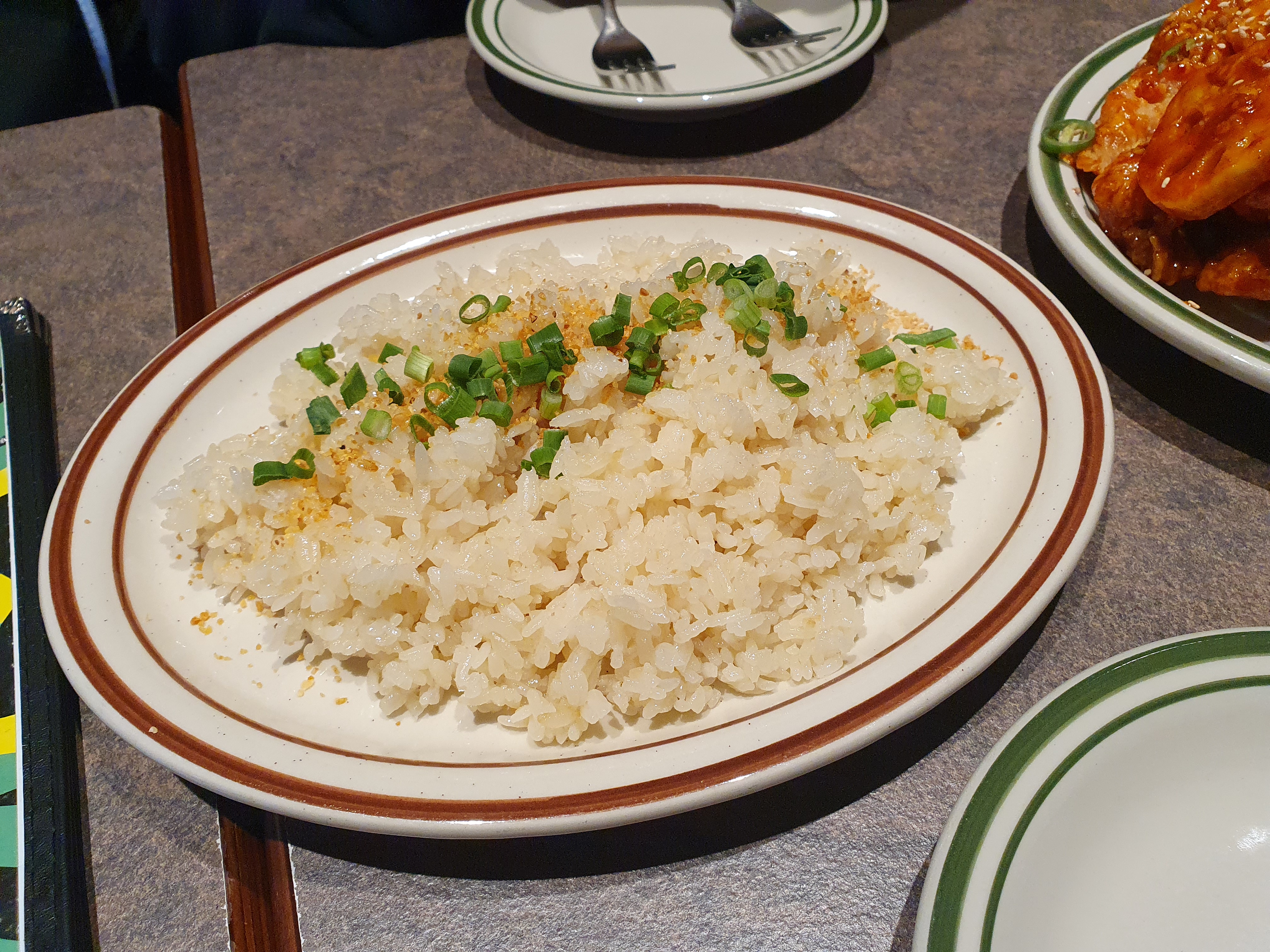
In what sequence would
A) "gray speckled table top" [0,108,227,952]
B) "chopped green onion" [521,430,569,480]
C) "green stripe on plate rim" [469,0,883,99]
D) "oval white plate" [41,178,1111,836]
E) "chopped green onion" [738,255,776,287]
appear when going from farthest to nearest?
1. "green stripe on plate rim" [469,0,883,99]
2. "chopped green onion" [738,255,776,287]
3. "chopped green onion" [521,430,569,480]
4. "gray speckled table top" [0,108,227,952]
5. "oval white plate" [41,178,1111,836]

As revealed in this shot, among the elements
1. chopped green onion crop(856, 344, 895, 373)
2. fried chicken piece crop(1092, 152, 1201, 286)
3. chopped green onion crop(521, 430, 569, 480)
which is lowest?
chopped green onion crop(521, 430, 569, 480)

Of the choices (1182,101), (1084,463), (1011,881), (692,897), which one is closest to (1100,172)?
(1182,101)

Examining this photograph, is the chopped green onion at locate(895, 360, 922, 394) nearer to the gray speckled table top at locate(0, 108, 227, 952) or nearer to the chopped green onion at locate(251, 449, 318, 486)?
the chopped green onion at locate(251, 449, 318, 486)

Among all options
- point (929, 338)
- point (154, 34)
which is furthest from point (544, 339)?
point (154, 34)

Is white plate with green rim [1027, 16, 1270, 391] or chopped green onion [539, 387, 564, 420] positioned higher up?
white plate with green rim [1027, 16, 1270, 391]

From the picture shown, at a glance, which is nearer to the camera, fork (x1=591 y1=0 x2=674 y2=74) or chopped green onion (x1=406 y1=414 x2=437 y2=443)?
chopped green onion (x1=406 y1=414 x2=437 y2=443)

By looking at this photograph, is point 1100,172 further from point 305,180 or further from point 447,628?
point 305,180

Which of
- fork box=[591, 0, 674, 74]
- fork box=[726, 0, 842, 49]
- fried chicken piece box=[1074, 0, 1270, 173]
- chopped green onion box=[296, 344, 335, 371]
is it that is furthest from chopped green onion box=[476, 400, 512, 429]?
fork box=[726, 0, 842, 49]

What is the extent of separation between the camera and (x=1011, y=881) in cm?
86

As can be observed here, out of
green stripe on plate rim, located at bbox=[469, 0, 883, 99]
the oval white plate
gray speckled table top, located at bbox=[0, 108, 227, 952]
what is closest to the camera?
the oval white plate

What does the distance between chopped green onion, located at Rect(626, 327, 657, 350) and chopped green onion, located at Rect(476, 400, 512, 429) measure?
265mm

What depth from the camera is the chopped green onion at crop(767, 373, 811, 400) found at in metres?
1.49

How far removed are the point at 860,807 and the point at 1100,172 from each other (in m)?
1.52

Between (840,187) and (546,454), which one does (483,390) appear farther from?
(840,187)
